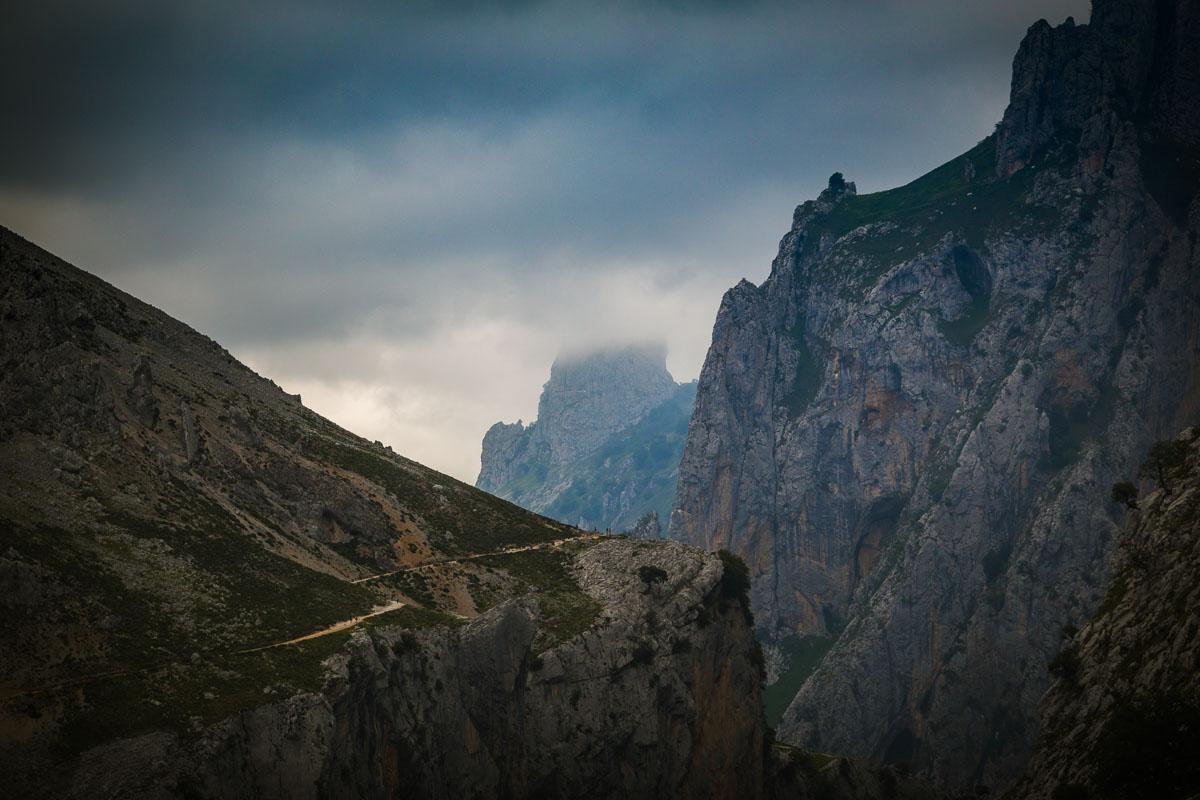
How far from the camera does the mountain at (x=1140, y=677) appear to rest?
77.8 m

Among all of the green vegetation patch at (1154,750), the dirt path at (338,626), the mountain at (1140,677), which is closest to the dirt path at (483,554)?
the dirt path at (338,626)

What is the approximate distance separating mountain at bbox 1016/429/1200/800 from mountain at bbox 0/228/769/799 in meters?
36.9

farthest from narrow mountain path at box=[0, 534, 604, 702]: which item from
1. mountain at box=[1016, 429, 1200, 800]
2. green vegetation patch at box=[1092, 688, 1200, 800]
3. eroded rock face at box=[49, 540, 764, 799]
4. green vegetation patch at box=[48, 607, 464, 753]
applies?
green vegetation patch at box=[1092, 688, 1200, 800]

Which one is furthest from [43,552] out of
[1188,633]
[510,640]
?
[1188,633]

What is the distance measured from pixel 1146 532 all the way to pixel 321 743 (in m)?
86.1

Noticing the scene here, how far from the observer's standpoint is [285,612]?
84.6 meters

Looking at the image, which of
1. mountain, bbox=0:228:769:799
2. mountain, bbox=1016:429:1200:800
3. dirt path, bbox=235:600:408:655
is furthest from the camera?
dirt path, bbox=235:600:408:655

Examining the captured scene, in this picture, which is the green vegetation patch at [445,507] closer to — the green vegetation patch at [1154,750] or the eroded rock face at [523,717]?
the eroded rock face at [523,717]

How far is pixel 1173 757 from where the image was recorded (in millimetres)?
75625

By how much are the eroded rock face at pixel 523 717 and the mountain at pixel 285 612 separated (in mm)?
232

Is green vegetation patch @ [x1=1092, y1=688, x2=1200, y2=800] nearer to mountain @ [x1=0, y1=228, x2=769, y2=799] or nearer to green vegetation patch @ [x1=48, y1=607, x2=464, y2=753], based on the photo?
mountain @ [x1=0, y1=228, x2=769, y2=799]

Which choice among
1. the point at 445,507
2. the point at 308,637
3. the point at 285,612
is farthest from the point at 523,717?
the point at 445,507

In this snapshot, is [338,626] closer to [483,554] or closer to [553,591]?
[553,591]

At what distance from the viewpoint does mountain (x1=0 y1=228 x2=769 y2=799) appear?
66312mm
